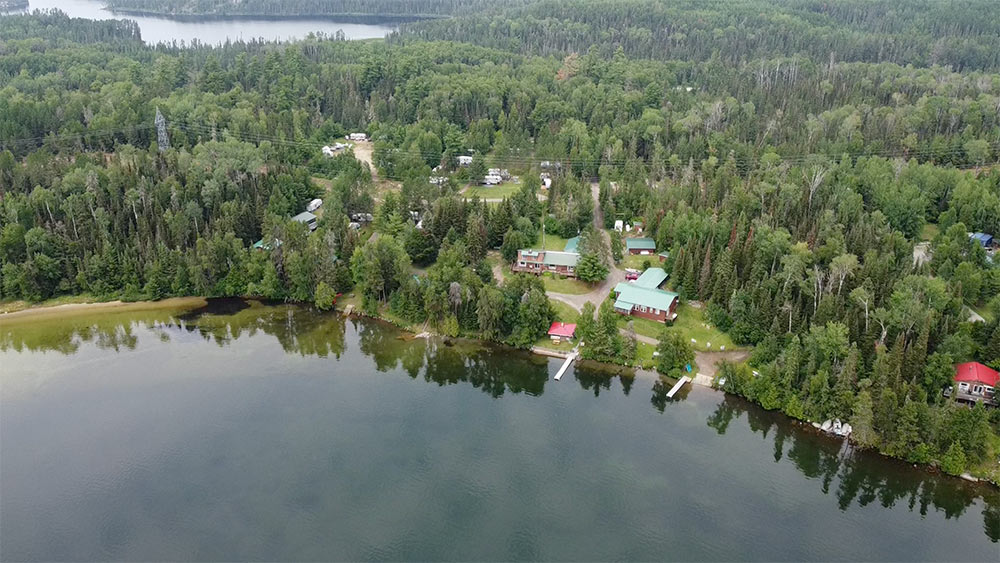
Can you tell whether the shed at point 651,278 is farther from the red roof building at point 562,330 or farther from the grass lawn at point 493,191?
the grass lawn at point 493,191

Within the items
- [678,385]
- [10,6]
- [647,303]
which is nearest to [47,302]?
[647,303]

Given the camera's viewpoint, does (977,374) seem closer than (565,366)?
Yes

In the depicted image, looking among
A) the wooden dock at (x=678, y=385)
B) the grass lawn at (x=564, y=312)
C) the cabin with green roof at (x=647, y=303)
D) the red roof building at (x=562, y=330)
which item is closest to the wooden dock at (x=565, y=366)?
the red roof building at (x=562, y=330)

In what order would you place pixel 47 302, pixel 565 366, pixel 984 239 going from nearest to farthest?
pixel 565 366, pixel 47 302, pixel 984 239

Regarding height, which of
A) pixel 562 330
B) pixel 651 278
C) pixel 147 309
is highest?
pixel 651 278

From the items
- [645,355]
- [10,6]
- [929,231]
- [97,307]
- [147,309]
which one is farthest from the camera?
[10,6]

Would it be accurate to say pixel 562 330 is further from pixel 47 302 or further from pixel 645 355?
pixel 47 302
